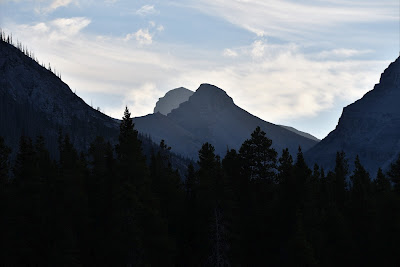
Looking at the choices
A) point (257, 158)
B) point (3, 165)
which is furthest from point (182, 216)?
point (3, 165)

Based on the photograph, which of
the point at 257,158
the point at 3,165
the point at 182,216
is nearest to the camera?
the point at 3,165

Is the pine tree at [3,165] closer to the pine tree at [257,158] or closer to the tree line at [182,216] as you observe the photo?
the tree line at [182,216]

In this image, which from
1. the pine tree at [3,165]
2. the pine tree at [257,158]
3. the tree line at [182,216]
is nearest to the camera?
the tree line at [182,216]

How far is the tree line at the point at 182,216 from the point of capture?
44688mm

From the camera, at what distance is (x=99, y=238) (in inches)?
2021

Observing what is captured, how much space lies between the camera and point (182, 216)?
5750cm

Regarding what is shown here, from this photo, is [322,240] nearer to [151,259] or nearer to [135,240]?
[151,259]

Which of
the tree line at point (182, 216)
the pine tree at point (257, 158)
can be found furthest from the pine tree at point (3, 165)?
the pine tree at point (257, 158)

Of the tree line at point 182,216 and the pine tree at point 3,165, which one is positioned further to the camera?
the pine tree at point 3,165

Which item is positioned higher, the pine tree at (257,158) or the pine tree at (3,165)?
the pine tree at (257,158)

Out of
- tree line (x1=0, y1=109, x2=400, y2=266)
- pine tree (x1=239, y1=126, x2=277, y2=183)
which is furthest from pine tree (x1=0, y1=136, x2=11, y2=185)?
pine tree (x1=239, y1=126, x2=277, y2=183)

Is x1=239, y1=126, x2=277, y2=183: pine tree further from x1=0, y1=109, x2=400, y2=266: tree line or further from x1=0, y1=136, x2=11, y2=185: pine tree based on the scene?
x1=0, y1=136, x2=11, y2=185: pine tree

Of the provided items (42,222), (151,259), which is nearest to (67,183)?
(42,222)

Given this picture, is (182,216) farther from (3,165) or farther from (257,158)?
(3,165)
